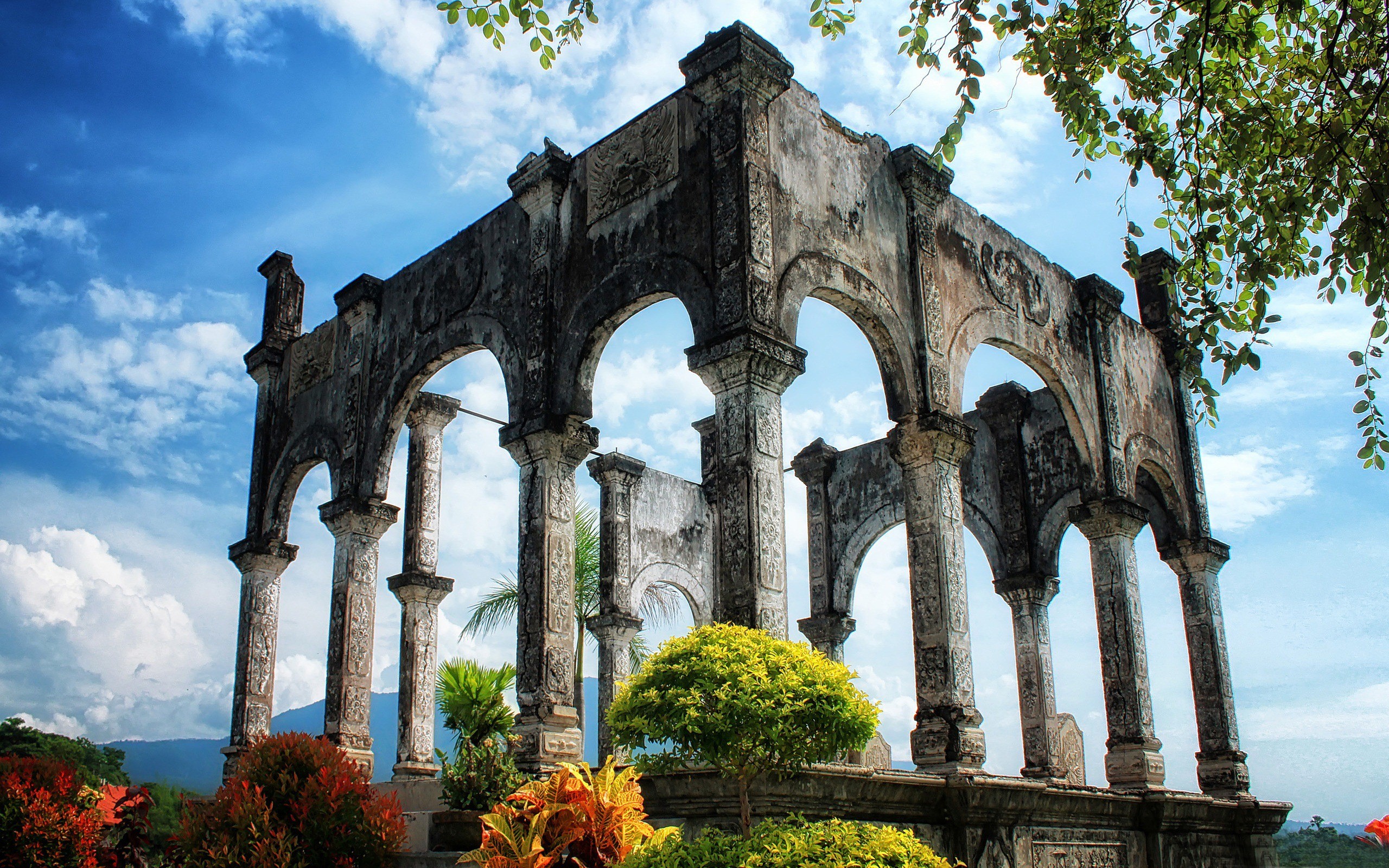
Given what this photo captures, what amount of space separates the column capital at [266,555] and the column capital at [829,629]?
7.67 metres

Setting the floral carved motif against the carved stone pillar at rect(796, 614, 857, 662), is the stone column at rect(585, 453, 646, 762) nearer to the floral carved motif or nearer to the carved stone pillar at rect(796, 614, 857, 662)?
the carved stone pillar at rect(796, 614, 857, 662)

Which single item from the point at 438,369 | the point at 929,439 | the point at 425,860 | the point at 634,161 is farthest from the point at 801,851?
the point at 438,369

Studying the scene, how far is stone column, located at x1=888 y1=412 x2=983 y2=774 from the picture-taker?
963cm

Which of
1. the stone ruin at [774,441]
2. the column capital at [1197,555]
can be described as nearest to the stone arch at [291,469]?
the stone ruin at [774,441]

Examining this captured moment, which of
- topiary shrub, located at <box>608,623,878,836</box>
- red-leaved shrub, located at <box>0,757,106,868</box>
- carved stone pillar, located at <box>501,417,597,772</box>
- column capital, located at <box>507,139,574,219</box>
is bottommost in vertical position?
red-leaved shrub, located at <box>0,757,106,868</box>

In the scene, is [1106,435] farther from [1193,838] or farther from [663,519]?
[663,519]

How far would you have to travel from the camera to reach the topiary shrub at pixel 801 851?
5.25m

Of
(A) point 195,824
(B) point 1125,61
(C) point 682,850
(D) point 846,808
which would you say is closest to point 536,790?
(C) point 682,850

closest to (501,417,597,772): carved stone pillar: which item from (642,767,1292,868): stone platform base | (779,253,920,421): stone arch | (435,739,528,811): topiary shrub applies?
(435,739,528,811): topiary shrub

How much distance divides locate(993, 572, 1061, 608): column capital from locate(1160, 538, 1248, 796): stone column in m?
1.66

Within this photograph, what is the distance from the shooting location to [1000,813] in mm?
9375

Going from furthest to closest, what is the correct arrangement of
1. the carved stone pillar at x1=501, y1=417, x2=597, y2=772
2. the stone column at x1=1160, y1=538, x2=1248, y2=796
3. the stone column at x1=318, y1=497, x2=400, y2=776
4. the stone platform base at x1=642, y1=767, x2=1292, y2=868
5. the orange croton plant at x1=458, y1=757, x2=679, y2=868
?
the stone column at x1=1160, y1=538, x2=1248, y2=796 < the stone column at x1=318, y1=497, x2=400, y2=776 < the carved stone pillar at x1=501, y1=417, x2=597, y2=772 < the stone platform base at x1=642, y1=767, x2=1292, y2=868 < the orange croton plant at x1=458, y1=757, x2=679, y2=868

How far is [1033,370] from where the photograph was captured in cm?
1305

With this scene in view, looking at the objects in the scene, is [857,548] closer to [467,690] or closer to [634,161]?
[467,690]
